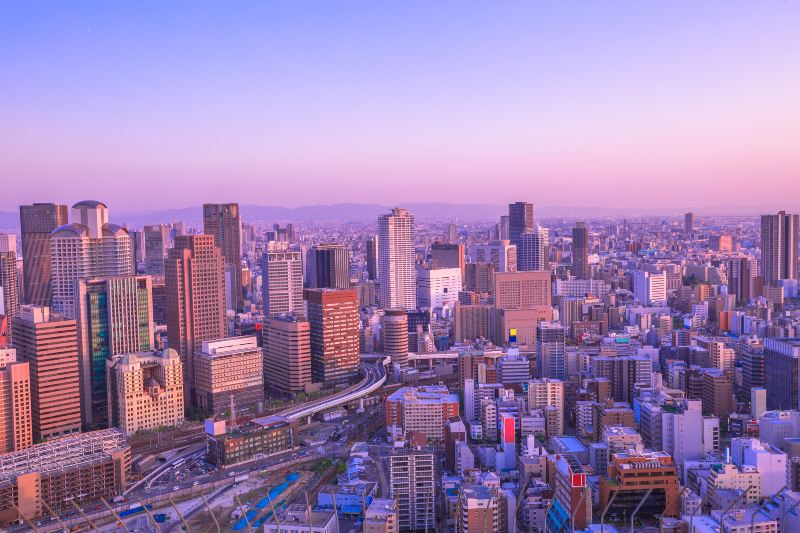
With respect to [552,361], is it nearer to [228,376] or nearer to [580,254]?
[228,376]

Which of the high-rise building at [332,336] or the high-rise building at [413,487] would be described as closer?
the high-rise building at [413,487]

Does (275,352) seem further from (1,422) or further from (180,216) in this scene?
(180,216)

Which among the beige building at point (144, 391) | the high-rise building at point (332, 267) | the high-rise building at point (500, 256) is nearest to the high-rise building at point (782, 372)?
the beige building at point (144, 391)

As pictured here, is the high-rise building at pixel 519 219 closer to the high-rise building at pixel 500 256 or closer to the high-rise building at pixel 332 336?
the high-rise building at pixel 500 256

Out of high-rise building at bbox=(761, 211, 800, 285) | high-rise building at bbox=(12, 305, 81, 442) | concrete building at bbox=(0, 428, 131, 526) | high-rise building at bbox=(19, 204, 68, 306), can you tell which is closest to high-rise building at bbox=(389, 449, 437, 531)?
concrete building at bbox=(0, 428, 131, 526)

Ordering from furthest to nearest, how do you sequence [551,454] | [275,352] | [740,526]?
[275,352] → [551,454] → [740,526]

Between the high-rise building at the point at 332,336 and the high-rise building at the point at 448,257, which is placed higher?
the high-rise building at the point at 448,257

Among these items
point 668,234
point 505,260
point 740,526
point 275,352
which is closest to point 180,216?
point 505,260
